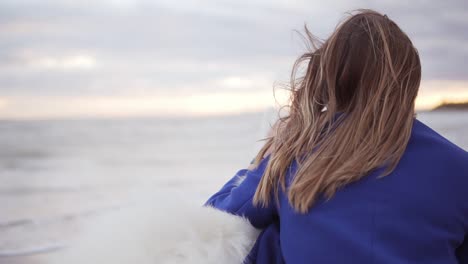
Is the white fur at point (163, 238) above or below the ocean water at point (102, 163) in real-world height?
above

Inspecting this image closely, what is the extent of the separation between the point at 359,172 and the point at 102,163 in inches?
285

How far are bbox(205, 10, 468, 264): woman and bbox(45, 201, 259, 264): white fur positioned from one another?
49 millimetres

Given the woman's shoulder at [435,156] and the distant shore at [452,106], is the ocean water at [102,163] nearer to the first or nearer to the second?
the distant shore at [452,106]

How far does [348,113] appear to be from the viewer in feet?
3.25

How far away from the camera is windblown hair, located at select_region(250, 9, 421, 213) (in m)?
0.92

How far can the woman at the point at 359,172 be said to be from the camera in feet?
2.91

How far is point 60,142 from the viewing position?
30.8 ft

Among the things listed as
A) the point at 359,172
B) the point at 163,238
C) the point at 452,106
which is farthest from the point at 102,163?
the point at 359,172

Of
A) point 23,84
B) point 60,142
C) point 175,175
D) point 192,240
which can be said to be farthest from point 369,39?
point 60,142

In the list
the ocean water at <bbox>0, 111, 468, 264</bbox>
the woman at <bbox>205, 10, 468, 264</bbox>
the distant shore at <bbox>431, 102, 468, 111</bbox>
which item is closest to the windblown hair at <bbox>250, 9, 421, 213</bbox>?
the woman at <bbox>205, 10, 468, 264</bbox>

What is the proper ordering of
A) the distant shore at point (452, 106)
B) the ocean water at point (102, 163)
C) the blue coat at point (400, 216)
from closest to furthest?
the blue coat at point (400, 216)
the distant shore at point (452, 106)
the ocean water at point (102, 163)

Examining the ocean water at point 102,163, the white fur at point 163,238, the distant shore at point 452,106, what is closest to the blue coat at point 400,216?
the white fur at point 163,238

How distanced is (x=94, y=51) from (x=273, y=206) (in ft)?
33.0

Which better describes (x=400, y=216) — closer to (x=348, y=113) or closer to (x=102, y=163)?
(x=348, y=113)
